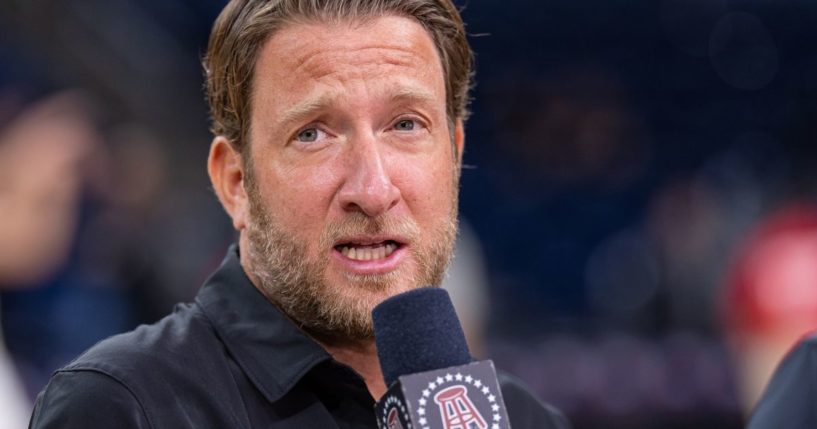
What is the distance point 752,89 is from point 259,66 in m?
5.35

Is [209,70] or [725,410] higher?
[209,70]

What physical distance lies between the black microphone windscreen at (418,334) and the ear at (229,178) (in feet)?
1.63

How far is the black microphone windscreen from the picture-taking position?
4.17 feet

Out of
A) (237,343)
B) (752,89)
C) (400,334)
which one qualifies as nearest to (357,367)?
(237,343)

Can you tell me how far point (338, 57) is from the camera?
5.36 feet

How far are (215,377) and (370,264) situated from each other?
250 millimetres

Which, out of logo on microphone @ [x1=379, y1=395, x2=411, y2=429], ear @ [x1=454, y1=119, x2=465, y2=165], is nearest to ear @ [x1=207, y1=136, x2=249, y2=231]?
ear @ [x1=454, y1=119, x2=465, y2=165]

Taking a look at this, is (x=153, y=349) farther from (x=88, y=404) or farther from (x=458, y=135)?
(x=458, y=135)

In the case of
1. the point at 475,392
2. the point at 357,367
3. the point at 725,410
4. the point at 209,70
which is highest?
the point at 209,70

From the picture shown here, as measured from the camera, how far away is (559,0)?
20.1ft

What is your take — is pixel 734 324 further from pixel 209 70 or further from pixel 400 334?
pixel 400 334

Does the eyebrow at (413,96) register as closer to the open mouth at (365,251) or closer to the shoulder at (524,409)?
the open mouth at (365,251)

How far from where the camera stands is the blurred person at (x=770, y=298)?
443cm

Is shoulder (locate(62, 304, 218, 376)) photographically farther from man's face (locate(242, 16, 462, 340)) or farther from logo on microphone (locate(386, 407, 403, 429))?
logo on microphone (locate(386, 407, 403, 429))
